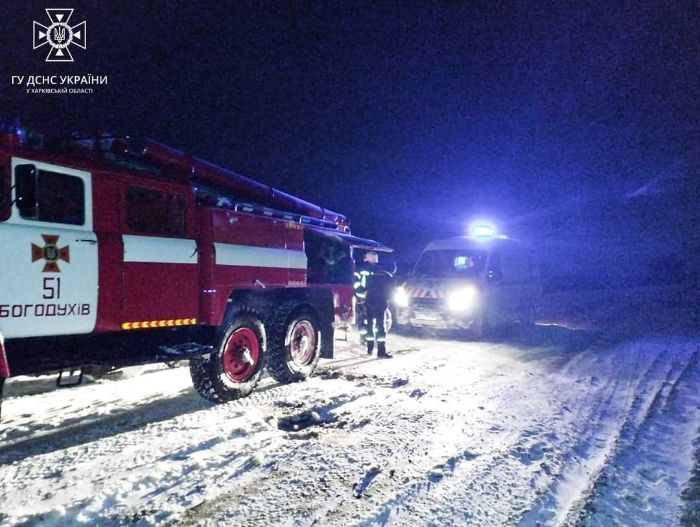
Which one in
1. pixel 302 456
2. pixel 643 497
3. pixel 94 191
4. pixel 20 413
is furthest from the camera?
pixel 20 413

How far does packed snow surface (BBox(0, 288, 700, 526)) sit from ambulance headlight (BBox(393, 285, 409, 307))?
382cm

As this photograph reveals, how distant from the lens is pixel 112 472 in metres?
3.71

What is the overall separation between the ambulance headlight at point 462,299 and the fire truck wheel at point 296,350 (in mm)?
4049

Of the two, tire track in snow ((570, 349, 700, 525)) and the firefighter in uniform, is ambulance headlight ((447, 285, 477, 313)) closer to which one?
the firefighter in uniform

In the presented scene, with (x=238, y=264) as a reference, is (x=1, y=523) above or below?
below

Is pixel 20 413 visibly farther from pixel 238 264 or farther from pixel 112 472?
pixel 238 264

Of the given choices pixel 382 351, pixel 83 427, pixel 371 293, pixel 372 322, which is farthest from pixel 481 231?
pixel 83 427

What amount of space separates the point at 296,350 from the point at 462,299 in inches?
184

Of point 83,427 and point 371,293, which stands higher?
point 371,293

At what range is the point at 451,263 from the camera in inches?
444

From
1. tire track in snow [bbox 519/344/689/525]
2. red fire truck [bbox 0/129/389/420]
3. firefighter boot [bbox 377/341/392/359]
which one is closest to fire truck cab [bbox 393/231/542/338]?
firefighter boot [bbox 377/341/392/359]

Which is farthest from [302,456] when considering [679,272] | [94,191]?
[679,272]

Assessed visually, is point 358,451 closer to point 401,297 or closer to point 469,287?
point 469,287

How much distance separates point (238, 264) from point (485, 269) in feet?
21.0
